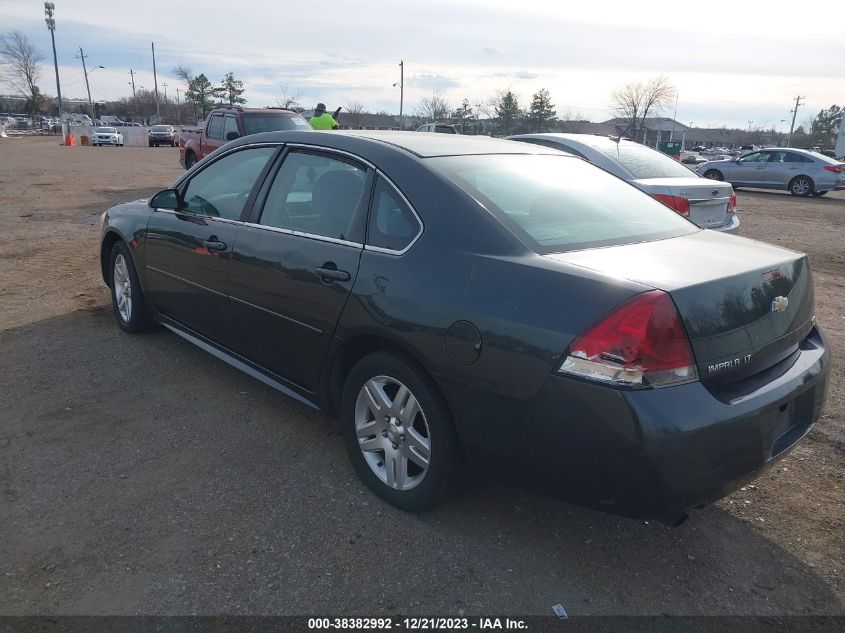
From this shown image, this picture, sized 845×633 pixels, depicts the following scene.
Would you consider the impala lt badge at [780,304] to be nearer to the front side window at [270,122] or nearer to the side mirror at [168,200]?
the side mirror at [168,200]

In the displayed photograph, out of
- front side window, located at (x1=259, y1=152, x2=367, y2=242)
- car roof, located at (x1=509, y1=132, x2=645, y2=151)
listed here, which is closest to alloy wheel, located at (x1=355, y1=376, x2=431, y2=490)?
front side window, located at (x1=259, y1=152, x2=367, y2=242)

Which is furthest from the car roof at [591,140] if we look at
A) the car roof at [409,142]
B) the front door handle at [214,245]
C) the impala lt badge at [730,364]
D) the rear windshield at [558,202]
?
the impala lt badge at [730,364]

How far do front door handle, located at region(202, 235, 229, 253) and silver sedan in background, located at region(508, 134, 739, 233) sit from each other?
13.9 feet

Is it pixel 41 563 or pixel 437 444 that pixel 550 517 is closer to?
pixel 437 444

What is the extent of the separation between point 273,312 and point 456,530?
1463 mm

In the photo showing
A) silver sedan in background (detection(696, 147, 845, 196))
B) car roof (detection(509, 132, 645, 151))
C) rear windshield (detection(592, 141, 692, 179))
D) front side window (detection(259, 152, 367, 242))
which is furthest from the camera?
silver sedan in background (detection(696, 147, 845, 196))

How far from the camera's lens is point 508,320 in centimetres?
239

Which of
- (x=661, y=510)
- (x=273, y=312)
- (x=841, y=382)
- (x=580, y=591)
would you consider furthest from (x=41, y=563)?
(x=841, y=382)

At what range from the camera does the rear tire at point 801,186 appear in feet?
65.4

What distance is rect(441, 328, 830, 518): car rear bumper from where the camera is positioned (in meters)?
2.18

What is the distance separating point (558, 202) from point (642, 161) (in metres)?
4.86

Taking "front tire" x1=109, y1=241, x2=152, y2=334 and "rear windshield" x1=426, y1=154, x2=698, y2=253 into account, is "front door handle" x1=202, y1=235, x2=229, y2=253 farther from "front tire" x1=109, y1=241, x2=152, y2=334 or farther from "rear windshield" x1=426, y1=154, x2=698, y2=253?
"rear windshield" x1=426, y1=154, x2=698, y2=253

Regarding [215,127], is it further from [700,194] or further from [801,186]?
→ [801,186]

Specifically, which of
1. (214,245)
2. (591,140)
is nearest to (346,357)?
(214,245)
